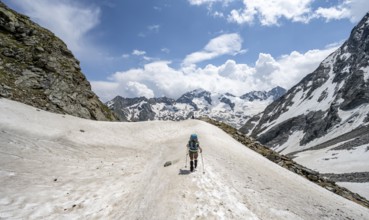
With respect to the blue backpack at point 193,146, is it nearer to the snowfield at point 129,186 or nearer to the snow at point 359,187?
the snowfield at point 129,186

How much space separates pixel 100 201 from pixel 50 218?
9.17 feet

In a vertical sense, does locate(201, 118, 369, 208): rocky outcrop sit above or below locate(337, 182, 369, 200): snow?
above

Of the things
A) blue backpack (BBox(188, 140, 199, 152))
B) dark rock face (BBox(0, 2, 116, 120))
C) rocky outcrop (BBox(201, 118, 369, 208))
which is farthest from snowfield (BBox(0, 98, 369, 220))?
dark rock face (BBox(0, 2, 116, 120))

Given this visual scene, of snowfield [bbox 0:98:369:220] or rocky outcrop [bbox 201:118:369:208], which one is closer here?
snowfield [bbox 0:98:369:220]

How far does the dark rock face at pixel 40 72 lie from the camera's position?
43.2 metres

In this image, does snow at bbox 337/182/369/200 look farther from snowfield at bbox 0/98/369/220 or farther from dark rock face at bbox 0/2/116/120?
dark rock face at bbox 0/2/116/120

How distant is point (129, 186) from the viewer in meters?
18.5

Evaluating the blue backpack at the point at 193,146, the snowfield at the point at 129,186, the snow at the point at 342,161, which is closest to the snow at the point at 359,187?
the snow at the point at 342,161

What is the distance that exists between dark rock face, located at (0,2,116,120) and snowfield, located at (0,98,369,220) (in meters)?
12.8

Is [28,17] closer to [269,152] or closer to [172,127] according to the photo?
[172,127]

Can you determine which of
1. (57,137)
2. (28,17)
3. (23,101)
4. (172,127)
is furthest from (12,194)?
(28,17)

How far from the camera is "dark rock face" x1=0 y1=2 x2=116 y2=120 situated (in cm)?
4322

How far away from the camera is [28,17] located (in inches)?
2406

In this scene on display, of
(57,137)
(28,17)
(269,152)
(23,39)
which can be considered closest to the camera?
(57,137)
